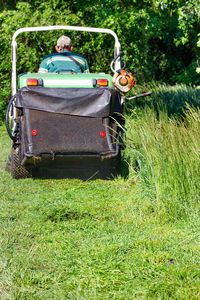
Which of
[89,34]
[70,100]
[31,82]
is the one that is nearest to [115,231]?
[70,100]

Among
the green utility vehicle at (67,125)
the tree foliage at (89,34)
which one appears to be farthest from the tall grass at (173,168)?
the tree foliage at (89,34)

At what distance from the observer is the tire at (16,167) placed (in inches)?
244

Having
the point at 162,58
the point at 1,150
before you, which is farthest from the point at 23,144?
the point at 162,58

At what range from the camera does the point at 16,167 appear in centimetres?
627

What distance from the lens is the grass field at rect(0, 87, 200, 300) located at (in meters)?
3.24

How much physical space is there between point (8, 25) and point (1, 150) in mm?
3198

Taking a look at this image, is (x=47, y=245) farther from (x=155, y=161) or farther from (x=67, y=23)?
(x=67, y=23)

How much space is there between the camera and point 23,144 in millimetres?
5477

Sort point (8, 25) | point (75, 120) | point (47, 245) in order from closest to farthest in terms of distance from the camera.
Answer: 1. point (47, 245)
2. point (75, 120)
3. point (8, 25)

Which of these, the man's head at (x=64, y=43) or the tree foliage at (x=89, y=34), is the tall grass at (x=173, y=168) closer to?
the man's head at (x=64, y=43)

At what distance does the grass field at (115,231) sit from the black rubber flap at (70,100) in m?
0.50

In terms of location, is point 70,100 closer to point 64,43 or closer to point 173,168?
point 64,43

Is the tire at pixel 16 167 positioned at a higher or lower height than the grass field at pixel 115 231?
lower

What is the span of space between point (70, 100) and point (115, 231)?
189cm
